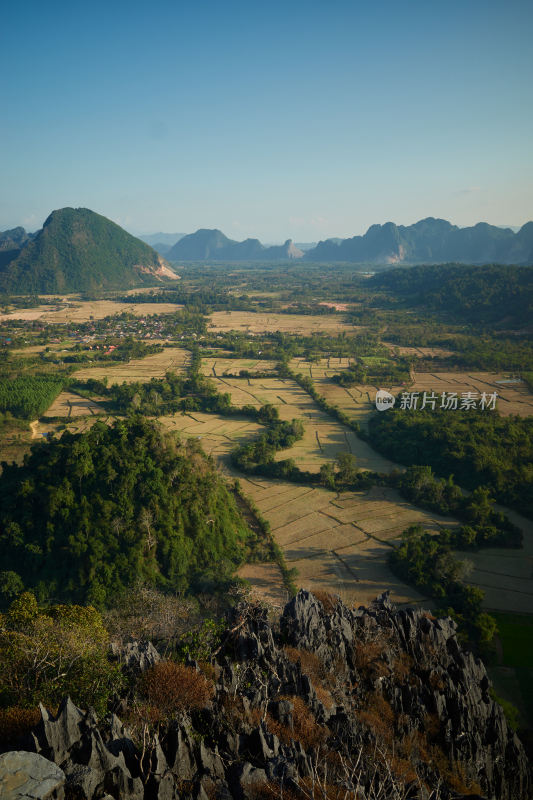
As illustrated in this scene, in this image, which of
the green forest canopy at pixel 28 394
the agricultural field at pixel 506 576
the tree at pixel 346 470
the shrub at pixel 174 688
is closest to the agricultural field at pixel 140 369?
the green forest canopy at pixel 28 394

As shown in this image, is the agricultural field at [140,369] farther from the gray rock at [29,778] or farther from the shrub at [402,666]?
the gray rock at [29,778]

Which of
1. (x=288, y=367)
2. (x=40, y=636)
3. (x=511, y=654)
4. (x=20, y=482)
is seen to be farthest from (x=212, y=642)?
(x=288, y=367)

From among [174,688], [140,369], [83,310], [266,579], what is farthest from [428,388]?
[83,310]

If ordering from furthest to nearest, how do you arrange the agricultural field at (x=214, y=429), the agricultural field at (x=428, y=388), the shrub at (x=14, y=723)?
the agricultural field at (x=428, y=388), the agricultural field at (x=214, y=429), the shrub at (x=14, y=723)

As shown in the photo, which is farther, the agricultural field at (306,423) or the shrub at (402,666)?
the agricultural field at (306,423)

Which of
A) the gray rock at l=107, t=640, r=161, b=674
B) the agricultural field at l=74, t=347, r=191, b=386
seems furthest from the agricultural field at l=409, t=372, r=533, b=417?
the gray rock at l=107, t=640, r=161, b=674
